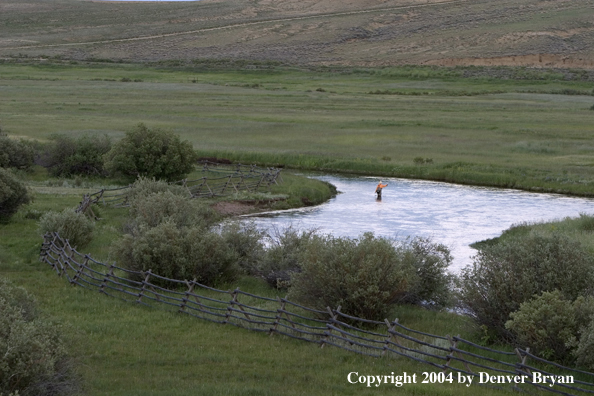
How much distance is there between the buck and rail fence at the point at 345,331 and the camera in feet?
38.3

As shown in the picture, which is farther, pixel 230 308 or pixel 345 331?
pixel 230 308

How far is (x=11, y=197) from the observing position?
24734 mm

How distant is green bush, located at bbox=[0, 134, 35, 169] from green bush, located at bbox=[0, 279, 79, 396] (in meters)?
27.2

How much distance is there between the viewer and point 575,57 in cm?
10581

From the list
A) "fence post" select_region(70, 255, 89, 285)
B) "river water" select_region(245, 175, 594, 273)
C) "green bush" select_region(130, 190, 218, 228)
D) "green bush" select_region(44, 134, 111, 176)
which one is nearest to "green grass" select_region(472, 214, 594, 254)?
"river water" select_region(245, 175, 594, 273)

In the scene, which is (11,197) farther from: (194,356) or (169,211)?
(194,356)

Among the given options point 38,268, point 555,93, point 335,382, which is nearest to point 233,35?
point 555,93

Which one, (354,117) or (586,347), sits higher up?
(586,347)

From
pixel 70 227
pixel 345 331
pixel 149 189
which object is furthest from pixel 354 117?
pixel 345 331

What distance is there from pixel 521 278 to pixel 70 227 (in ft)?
41.4

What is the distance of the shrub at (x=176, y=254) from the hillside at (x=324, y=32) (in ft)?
→ 316

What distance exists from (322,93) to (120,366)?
66.0 metres

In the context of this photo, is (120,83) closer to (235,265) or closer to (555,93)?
(555,93)

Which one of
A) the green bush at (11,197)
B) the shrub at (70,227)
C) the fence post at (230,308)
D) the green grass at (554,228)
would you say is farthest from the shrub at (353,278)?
the green bush at (11,197)
